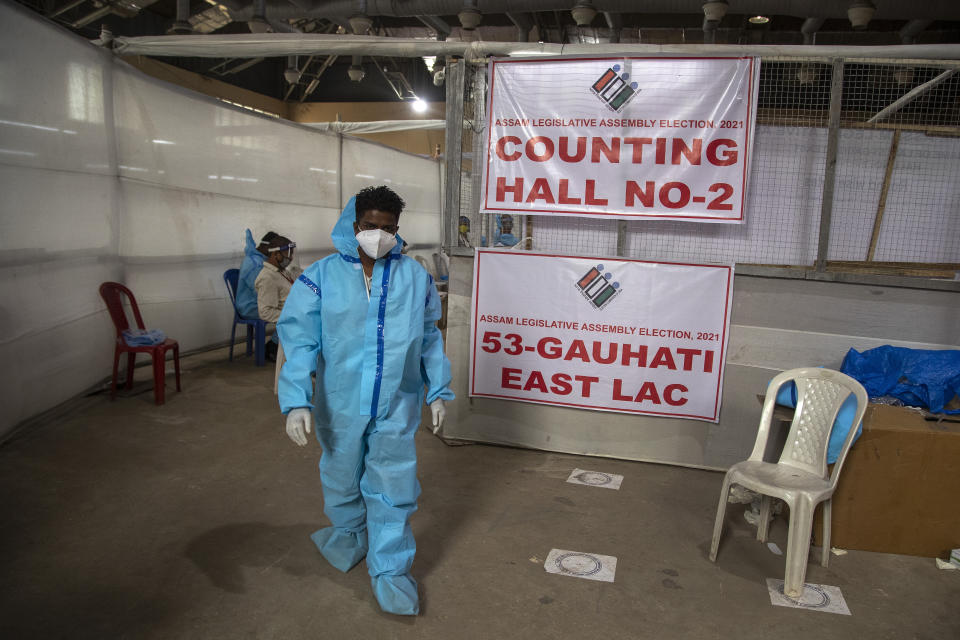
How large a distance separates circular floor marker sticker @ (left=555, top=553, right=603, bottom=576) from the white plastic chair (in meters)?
0.54

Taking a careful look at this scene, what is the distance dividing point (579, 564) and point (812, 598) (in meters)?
0.93

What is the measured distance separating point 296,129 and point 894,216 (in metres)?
6.36

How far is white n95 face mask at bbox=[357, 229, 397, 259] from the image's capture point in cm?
242

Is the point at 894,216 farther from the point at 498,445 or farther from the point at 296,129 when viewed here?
the point at 296,129

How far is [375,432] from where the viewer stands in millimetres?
2484

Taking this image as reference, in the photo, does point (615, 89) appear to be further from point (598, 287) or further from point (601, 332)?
point (601, 332)

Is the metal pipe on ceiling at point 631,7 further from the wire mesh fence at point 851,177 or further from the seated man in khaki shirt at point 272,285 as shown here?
A: the seated man in khaki shirt at point 272,285

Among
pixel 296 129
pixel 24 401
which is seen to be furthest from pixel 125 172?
pixel 296 129

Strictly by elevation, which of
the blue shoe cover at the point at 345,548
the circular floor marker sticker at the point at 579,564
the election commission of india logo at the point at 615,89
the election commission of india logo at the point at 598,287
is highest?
the election commission of india logo at the point at 615,89

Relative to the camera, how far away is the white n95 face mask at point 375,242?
7.95ft

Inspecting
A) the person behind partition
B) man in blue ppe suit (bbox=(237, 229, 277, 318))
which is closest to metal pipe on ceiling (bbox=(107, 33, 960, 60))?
the person behind partition

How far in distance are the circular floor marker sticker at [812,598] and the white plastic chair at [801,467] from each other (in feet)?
0.08

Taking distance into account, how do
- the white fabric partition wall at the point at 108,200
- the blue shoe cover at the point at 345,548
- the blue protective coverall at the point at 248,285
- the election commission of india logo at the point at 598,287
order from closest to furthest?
the blue shoe cover at the point at 345,548, the election commission of india logo at the point at 598,287, the white fabric partition wall at the point at 108,200, the blue protective coverall at the point at 248,285

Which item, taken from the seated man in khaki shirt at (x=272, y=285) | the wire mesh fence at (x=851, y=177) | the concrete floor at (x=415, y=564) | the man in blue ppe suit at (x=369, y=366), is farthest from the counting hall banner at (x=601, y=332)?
the seated man in khaki shirt at (x=272, y=285)
